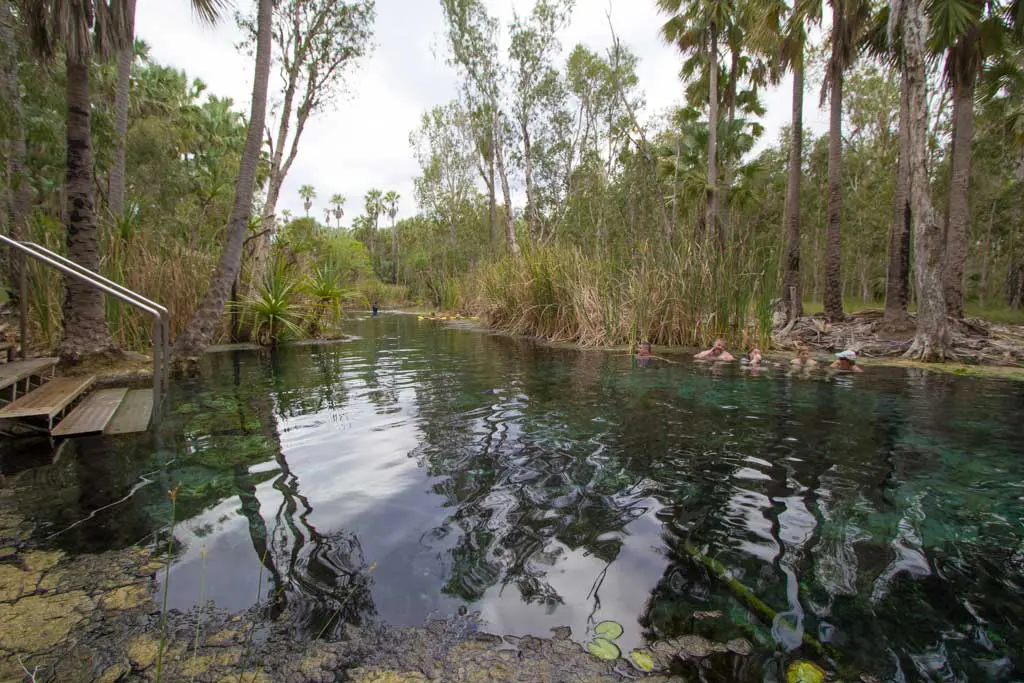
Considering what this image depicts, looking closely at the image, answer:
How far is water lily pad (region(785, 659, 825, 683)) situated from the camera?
1.34m

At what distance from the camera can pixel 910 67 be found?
7.34 m

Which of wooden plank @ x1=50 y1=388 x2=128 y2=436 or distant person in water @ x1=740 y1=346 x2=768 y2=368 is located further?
distant person in water @ x1=740 y1=346 x2=768 y2=368

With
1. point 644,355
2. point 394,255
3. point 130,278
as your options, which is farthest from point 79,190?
point 394,255

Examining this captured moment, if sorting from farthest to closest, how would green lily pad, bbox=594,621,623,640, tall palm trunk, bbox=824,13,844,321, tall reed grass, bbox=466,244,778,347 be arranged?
tall palm trunk, bbox=824,13,844,321 < tall reed grass, bbox=466,244,778,347 < green lily pad, bbox=594,621,623,640

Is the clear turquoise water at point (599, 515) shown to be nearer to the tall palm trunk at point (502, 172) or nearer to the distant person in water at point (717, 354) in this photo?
the distant person in water at point (717, 354)

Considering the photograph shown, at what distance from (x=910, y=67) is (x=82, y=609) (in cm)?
1042

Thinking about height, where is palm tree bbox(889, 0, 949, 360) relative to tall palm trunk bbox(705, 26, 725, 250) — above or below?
below

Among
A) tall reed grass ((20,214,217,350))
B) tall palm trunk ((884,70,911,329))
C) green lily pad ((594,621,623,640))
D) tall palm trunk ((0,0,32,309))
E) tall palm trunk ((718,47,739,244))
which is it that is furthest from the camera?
tall palm trunk ((718,47,739,244))

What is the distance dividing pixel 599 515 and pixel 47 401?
3933mm

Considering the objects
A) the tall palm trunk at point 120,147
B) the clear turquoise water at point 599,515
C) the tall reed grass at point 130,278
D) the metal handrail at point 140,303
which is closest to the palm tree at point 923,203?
the clear turquoise water at point 599,515

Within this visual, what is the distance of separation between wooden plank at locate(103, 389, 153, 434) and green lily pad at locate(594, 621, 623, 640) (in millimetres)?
3586

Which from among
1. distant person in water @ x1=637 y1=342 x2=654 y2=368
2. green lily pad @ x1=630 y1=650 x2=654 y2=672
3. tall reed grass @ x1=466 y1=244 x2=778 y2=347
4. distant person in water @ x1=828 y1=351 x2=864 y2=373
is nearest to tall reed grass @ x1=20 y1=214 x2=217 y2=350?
tall reed grass @ x1=466 y1=244 x2=778 y2=347

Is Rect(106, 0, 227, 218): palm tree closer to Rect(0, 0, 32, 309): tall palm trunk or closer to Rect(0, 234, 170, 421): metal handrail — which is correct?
Rect(0, 0, 32, 309): tall palm trunk

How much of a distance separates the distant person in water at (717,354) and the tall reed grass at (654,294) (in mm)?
1154
